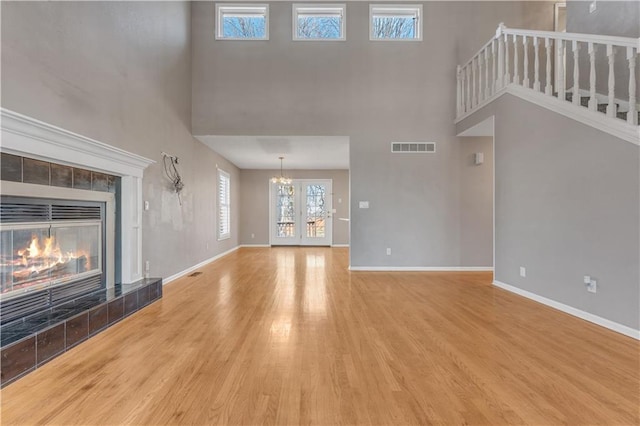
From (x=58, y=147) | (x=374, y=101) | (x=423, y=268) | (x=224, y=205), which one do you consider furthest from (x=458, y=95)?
(x=224, y=205)

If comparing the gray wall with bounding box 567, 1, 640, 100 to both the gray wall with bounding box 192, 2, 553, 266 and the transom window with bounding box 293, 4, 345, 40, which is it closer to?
the gray wall with bounding box 192, 2, 553, 266

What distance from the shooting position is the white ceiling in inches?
222

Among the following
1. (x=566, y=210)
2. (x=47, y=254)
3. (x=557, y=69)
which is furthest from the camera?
(x=557, y=69)

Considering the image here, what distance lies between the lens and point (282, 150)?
6.61m

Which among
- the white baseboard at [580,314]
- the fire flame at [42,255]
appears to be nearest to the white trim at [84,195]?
the fire flame at [42,255]

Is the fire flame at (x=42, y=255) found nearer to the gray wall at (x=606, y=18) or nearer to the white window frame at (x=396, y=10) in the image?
the white window frame at (x=396, y=10)

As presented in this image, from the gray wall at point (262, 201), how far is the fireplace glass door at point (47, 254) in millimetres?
6141

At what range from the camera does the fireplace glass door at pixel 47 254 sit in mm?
2205

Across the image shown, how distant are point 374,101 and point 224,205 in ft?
14.6

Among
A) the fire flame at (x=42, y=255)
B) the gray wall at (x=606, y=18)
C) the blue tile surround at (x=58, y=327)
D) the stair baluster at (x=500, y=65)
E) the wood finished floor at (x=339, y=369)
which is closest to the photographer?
the wood finished floor at (x=339, y=369)

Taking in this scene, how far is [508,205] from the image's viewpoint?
13.1 ft

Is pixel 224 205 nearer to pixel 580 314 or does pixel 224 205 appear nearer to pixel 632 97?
pixel 580 314

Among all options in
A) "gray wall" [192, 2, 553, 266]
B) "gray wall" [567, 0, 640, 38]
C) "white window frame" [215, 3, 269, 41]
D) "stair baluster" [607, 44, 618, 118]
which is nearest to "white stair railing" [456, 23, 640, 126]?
"stair baluster" [607, 44, 618, 118]

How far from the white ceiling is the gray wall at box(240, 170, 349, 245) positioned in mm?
571
